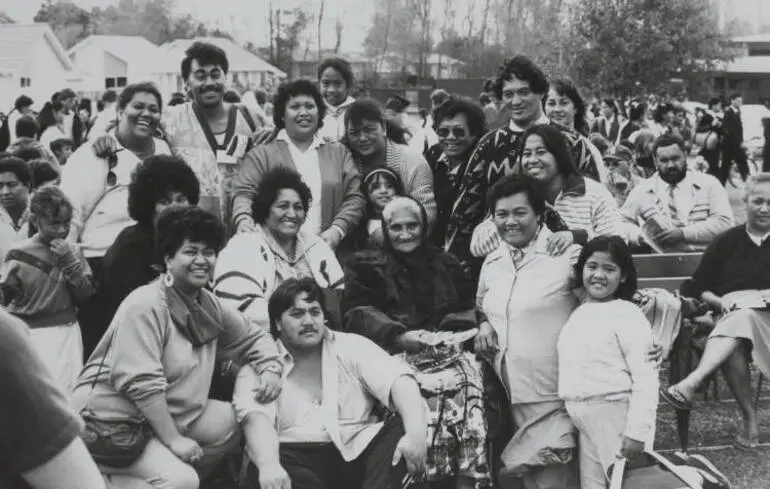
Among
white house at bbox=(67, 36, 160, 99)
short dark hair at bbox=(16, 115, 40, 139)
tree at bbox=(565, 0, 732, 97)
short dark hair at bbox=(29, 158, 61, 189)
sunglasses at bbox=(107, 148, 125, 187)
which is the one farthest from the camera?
white house at bbox=(67, 36, 160, 99)

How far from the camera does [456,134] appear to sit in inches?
231

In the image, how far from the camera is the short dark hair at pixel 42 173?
259 inches

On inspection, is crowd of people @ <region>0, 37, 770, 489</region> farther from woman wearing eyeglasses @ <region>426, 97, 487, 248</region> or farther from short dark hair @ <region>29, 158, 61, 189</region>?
short dark hair @ <region>29, 158, 61, 189</region>

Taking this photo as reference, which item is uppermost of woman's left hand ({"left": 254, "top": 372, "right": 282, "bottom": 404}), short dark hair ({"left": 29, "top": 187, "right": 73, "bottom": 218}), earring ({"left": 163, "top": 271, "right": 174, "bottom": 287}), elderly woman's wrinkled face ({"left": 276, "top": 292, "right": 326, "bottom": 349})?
short dark hair ({"left": 29, "top": 187, "right": 73, "bottom": 218})

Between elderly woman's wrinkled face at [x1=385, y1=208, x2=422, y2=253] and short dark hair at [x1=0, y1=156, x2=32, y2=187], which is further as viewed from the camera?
short dark hair at [x1=0, y1=156, x2=32, y2=187]

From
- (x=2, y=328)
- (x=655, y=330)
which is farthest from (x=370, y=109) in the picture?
(x=2, y=328)

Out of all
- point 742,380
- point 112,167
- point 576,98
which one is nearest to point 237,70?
point 576,98

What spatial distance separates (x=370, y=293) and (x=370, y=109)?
4.54 feet

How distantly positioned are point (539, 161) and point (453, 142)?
3.27 feet

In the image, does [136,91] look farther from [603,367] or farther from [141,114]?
[603,367]

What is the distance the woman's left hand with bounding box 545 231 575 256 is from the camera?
4.70m

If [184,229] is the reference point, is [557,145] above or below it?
above

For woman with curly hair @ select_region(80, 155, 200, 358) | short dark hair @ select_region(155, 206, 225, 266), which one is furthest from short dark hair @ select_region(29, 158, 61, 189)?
short dark hair @ select_region(155, 206, 225, 266)

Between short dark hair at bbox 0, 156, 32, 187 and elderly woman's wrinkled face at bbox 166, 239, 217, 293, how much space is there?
1.93 metres
